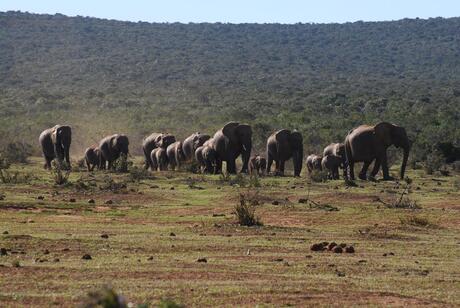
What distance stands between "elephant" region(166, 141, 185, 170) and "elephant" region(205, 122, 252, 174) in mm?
4919

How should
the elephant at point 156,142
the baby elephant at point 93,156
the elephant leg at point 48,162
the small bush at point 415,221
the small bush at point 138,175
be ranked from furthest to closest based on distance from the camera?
the elephant at point 156,142, the baby elephant at point 93,156, the elephant leg at point 48,162, the small bush at point 138,175, the small bush at point 415,221

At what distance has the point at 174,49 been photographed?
5418 inches

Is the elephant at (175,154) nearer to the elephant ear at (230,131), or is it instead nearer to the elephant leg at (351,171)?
the elephant ear at (230,131)

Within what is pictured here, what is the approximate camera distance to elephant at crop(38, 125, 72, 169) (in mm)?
49438

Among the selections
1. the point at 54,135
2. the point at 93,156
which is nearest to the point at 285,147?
the point at 93,156

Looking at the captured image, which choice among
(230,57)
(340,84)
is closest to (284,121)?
(340,84)

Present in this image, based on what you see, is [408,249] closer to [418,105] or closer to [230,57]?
[418,105]

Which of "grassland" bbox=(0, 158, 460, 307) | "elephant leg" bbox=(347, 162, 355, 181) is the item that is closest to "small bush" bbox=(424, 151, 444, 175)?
"elephant leg" bbox=(347, 162, 355, 181)

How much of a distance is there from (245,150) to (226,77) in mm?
72040

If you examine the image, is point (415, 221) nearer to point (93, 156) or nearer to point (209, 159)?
point (209, 159)

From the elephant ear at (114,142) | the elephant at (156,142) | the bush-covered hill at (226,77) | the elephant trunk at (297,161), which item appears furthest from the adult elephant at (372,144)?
the elephant at (156,142)

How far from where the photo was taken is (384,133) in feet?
131

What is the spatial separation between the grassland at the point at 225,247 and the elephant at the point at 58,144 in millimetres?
15653

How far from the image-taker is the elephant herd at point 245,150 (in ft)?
131
